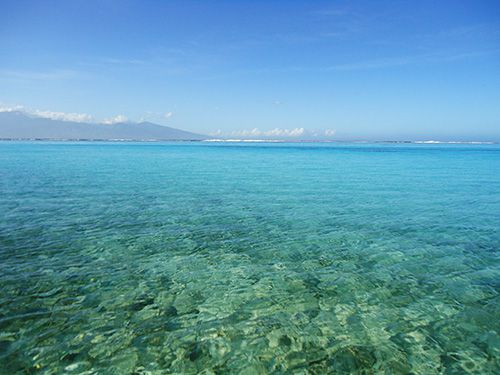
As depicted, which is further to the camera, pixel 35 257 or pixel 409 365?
pixel 35 257

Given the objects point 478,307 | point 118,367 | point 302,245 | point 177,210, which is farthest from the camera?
point 177,210

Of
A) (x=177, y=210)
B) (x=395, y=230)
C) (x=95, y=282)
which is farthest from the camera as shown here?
(x=177, y=210)

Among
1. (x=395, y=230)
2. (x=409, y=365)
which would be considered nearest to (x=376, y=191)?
(x=395, y=230)

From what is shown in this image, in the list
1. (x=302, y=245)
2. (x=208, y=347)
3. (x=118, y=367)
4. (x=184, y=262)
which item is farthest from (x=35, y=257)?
(x=302, y=245)

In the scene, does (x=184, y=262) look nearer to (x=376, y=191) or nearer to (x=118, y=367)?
(x=118, y=367)

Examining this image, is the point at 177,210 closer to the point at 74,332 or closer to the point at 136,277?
the point at 136,277

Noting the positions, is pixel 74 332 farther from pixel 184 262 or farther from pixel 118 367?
pixel 184 262

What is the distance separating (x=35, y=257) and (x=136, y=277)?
3.42 metres

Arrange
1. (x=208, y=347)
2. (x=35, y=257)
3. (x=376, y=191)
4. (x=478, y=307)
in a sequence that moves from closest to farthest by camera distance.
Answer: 1. (x=208, y=347)
2. (x=478, y=307)
3. (x=35, y=257)
4. (x=376, y=191)

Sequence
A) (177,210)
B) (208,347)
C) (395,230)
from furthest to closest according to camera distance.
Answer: (177,210), (395,230), (208,347)

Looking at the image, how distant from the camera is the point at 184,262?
9219 mm

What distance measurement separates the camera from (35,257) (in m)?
9.16

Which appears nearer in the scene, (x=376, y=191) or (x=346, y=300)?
(x=346, y=300)

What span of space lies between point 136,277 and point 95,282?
0.94 metres
